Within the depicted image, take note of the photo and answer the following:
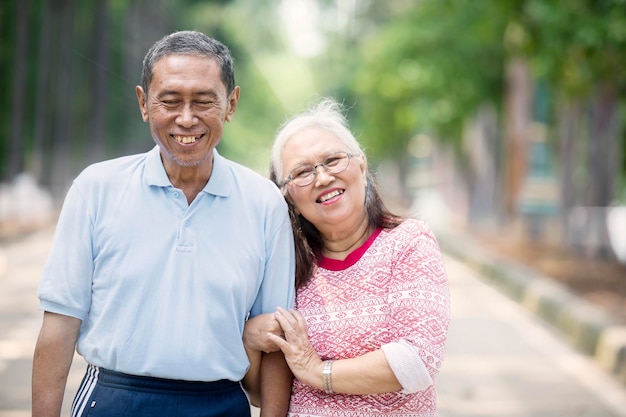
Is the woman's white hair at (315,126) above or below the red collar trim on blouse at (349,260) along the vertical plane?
above

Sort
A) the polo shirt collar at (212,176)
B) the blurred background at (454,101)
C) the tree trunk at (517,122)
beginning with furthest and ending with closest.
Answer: the tree trunk at (517,122), the blurred background at (454,101), the polo shirt collar at (212,176)

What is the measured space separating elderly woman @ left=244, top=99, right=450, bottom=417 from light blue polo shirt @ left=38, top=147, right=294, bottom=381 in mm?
206

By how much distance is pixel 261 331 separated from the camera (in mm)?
2783

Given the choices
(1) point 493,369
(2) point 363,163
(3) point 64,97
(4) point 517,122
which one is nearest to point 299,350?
(2) point 363,163

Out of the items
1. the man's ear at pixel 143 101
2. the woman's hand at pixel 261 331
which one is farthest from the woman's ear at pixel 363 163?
the man's ear at pixel 143 101

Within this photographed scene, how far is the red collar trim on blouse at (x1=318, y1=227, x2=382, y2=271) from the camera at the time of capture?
9.87 ft

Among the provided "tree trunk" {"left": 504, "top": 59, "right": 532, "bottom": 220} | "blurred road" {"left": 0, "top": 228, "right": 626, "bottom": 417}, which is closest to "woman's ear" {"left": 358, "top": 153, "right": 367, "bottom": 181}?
"blurred road" {"left": 0, "top": 228, "right": 626, "bottom": 417}

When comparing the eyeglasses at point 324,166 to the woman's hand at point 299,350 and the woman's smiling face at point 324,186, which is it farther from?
the woman's hand at point 299,350

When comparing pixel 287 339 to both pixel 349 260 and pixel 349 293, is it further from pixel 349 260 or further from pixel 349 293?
pixel 349 260

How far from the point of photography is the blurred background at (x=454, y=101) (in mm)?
11422

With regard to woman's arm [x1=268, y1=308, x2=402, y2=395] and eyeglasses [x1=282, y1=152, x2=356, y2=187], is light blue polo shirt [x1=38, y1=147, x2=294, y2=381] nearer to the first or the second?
woman's arm [x1=268, y1=308, x2=402, y2=395]

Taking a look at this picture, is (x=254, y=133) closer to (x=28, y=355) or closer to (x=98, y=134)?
(x=98, y=134)

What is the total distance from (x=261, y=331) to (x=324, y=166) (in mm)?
606

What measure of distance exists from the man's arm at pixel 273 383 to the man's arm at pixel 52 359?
2.03 ft
